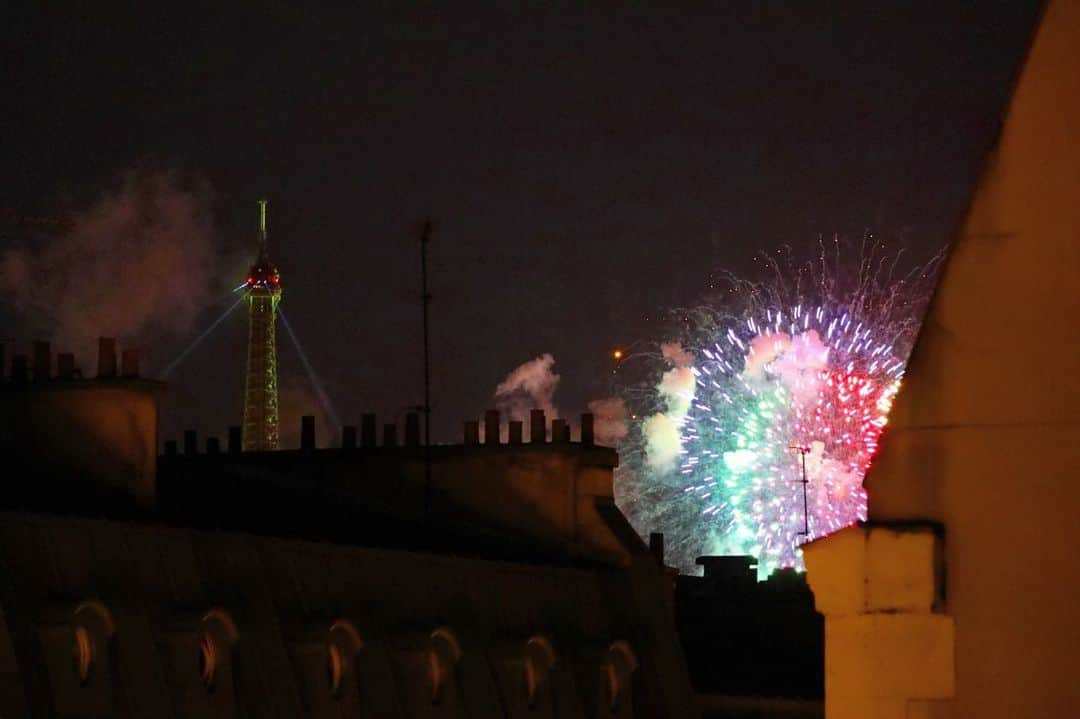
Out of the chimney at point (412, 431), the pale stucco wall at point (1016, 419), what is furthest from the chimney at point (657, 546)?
the pale stucco wall at point (1016, 419)

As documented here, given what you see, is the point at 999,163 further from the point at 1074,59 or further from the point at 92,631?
the point at 92,631

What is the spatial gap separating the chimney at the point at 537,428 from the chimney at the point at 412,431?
2545 millimetres

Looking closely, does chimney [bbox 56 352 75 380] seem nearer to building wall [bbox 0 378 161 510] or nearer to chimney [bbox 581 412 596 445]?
building wall [bbox 0 378 161 510]

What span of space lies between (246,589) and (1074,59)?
2243cm

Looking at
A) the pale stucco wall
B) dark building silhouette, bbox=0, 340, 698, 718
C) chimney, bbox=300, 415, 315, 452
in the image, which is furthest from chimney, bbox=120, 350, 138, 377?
the pale stucco wall

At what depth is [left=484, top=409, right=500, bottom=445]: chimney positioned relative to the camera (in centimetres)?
4863

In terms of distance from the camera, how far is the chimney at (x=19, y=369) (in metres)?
35.2

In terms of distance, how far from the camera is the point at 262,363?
71.1 m

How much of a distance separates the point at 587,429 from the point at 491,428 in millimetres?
2231

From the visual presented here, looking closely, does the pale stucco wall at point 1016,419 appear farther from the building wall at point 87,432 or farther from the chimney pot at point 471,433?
the chimney pot at point 471,433

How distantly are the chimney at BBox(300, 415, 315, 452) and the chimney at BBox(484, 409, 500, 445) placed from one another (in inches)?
154

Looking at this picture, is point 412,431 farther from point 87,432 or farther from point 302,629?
point 302,629

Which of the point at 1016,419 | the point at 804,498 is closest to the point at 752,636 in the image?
the point at 804,498

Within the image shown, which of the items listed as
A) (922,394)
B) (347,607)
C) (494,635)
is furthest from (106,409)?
(922,394)
